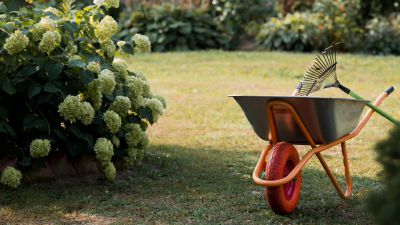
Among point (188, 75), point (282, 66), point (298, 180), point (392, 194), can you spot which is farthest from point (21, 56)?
point (282, 66)

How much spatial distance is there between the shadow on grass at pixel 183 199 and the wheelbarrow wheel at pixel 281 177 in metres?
0.11

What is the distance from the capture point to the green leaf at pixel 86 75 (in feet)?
9.47

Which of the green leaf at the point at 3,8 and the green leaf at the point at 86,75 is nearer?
the green leaf at the point at 86,75

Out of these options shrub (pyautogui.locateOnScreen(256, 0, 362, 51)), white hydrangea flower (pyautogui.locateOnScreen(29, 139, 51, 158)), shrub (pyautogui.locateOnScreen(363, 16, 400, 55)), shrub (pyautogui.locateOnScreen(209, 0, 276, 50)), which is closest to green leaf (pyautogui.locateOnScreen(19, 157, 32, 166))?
white hydrangea flower (pyautogui.locateOnScreen(29, 139, 51, 158))

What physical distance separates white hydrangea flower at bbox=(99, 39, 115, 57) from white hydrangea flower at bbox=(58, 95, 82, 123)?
2.41ft

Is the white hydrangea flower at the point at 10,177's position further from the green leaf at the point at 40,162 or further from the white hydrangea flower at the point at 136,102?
the white hydrangea flower at the point at 136,102

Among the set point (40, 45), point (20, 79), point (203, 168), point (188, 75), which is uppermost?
point (40, 45)

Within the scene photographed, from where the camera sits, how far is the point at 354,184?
3.45 m

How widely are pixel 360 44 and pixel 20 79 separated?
11363mm

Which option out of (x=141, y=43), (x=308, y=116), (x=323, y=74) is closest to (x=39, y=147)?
(x=141, y=43)

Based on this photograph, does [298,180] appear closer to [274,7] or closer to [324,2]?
[324,2]

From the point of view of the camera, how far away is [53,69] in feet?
9.49

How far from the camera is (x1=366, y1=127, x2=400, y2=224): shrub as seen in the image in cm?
107

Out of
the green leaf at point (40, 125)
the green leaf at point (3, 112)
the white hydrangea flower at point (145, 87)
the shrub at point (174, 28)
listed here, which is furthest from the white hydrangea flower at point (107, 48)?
the shrub at point (174, 28)
